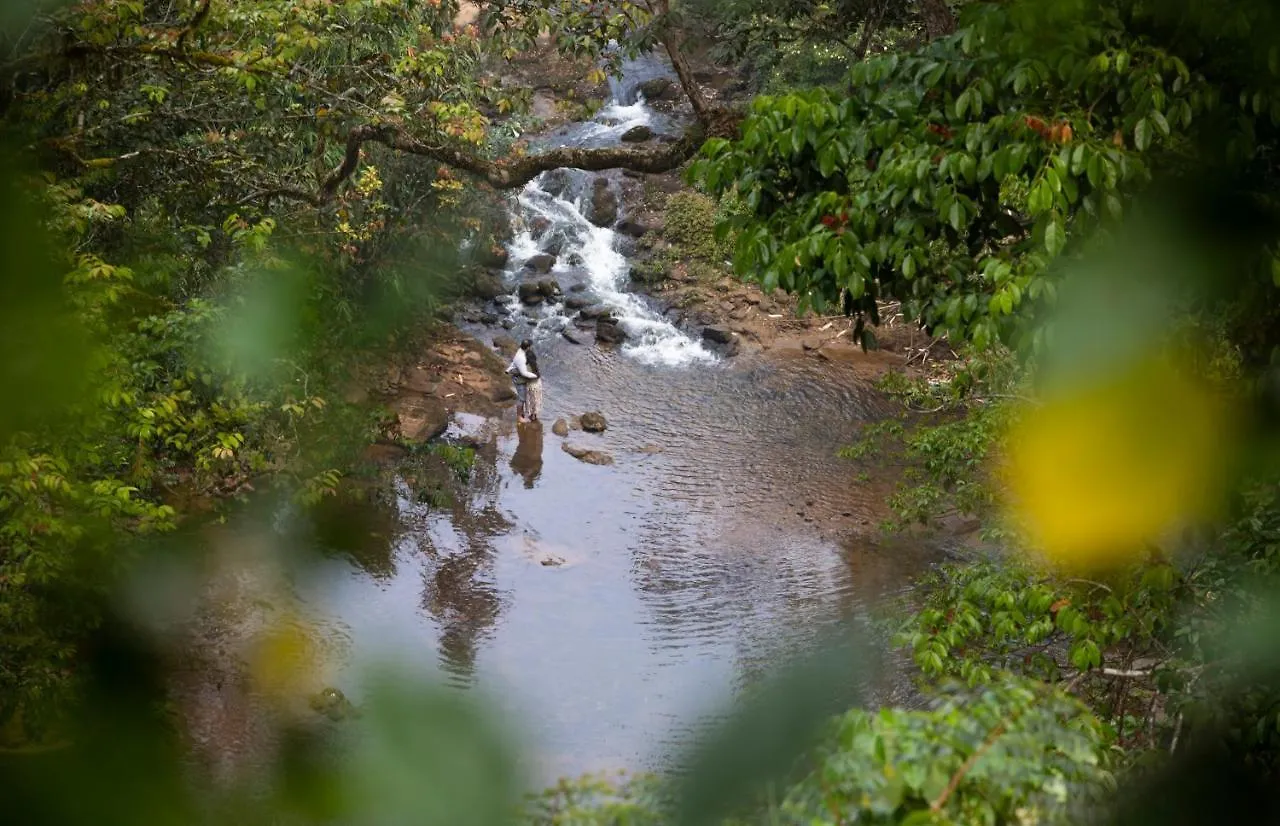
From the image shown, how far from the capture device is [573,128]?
1806cm

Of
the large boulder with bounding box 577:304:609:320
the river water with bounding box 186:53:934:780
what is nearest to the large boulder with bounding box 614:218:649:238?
the large boulder with bounding box 577:304:609:320

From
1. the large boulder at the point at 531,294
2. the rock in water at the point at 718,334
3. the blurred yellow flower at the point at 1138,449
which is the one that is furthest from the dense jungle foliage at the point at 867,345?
the large boulder at the point at 531,294

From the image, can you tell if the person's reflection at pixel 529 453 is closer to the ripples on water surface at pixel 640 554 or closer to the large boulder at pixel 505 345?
the ripples on water surface at pixel 640 554

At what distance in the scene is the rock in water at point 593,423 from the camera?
1143 centimetres

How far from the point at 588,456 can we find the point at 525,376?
1105 millimetres

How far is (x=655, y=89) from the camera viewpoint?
61.4ft

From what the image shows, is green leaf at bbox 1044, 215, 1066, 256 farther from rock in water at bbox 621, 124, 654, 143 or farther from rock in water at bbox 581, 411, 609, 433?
rock in water at bbox 621, 124, 654, 143

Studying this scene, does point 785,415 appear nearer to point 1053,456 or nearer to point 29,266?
point 1053,456

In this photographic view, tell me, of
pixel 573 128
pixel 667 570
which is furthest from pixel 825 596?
pixel 573 128

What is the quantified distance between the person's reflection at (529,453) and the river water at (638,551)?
0.03 metres

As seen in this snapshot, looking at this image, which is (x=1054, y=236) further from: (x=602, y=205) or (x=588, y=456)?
(x=602, y=205)

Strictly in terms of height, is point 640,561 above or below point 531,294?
above

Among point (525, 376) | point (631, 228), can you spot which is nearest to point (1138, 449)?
point (525, 376)

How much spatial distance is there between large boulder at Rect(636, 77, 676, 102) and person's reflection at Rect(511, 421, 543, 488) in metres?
9.46
